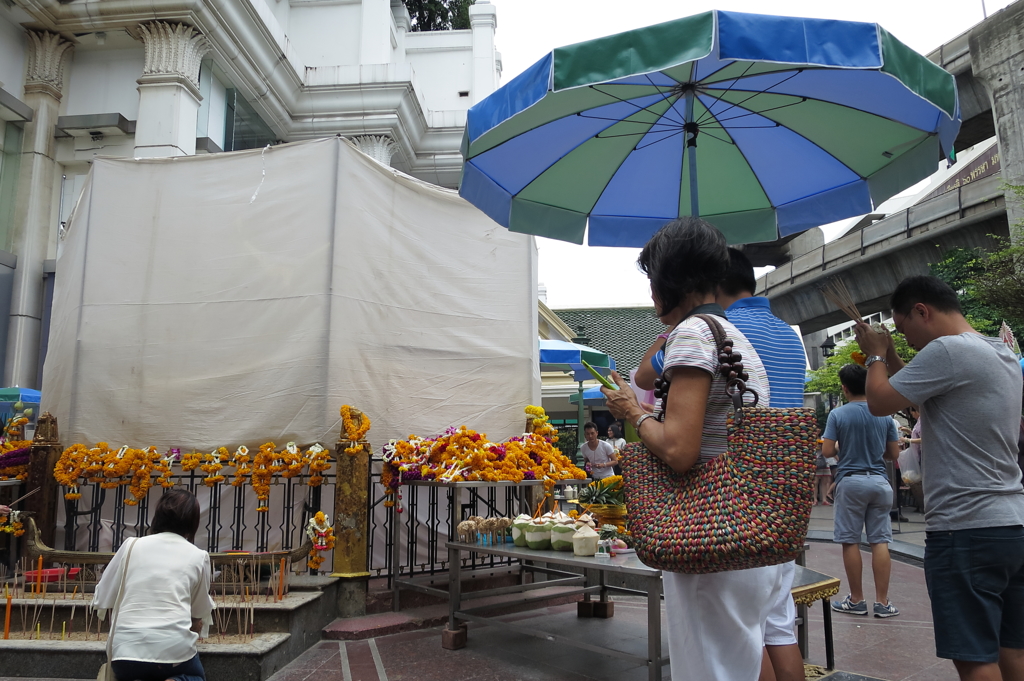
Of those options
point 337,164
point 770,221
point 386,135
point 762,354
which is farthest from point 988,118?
point 762,354

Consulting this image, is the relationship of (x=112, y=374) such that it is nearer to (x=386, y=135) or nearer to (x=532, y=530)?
(x=532, y=530)

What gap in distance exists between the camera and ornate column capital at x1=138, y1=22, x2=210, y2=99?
32.3 ft

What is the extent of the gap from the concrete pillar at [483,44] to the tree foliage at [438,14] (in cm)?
442

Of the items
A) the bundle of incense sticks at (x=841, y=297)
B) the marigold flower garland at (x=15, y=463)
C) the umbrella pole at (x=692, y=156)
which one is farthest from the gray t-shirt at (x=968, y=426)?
the marigold flower garland at (x=15, y=463)

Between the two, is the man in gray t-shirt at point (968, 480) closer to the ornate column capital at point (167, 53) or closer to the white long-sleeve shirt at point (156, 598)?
the white long-sleeve shirt at point (156, 598)

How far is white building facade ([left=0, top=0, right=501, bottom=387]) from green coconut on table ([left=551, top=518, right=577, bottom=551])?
8.12m

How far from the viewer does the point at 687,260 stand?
6.82ft

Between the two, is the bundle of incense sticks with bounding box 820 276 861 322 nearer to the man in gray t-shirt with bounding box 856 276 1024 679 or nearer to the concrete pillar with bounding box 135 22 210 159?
the man in gray t-shirt with bounding box 856 276 1024 679

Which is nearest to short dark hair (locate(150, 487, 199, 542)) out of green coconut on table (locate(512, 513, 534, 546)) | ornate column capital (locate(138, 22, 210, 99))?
green coconut on table (locate(512, 513, 534, 546))

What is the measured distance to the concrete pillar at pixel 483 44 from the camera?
52.9 feet

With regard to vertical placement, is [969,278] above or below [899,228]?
below

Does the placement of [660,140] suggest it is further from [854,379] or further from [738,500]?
[738,500]

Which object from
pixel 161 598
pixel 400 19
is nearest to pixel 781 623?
pixel 161 598

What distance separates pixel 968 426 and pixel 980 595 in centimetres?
62
